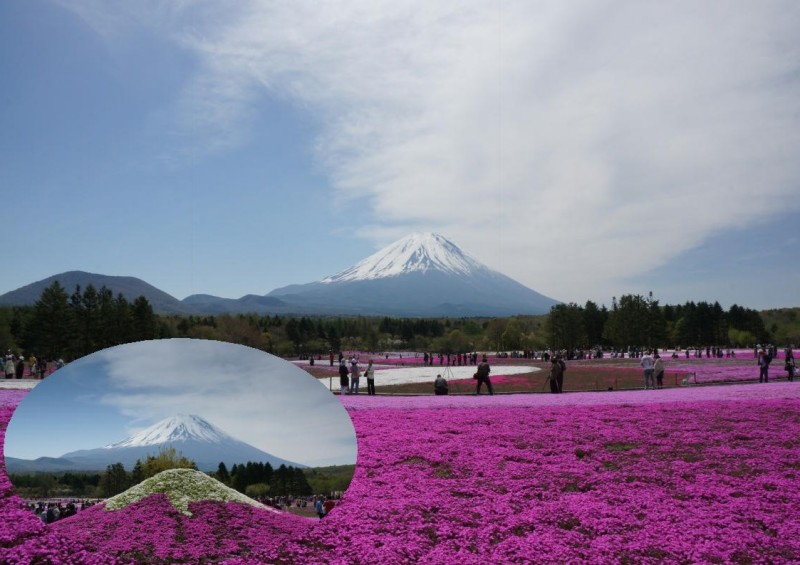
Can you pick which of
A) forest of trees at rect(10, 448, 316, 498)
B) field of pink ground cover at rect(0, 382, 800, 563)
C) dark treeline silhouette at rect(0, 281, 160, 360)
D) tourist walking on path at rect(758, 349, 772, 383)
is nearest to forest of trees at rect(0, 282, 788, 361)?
dark treeline silhouette at rect(0, 281, 160, 360)

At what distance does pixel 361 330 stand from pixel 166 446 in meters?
134

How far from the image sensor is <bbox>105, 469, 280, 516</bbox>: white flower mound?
564 cm

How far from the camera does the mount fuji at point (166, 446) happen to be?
5574 millimetres

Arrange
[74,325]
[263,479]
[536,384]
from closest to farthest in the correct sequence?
[263,479] < [536,384] < [74,325]

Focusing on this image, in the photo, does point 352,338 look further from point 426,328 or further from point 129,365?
point 129,365

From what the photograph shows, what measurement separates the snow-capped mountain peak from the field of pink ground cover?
1.93 ft

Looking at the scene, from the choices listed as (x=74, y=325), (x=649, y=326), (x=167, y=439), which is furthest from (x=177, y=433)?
(x=649, y=326)

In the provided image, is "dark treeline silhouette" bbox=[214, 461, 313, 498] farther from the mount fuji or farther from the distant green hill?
the distant green hill

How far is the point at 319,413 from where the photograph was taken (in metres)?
6.18

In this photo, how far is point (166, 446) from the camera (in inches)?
221

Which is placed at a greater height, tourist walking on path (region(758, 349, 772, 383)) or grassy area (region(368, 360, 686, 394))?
tourist walking on path (region(758, 349, 772, 383))

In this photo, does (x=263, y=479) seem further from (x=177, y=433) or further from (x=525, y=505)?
(x=525, y=505)

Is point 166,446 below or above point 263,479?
above

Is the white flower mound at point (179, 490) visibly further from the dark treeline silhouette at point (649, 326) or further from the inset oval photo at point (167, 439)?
the dark treeline silhouette at point (649, 326)
